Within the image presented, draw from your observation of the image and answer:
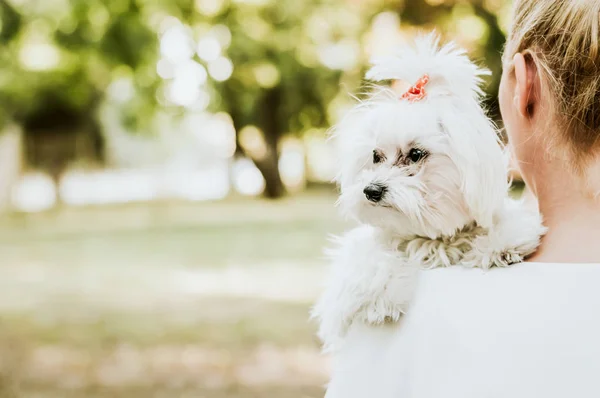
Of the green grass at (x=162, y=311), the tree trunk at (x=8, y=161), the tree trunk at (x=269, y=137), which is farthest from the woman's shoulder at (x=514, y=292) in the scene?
the tree trunk at (x=8, y=161)

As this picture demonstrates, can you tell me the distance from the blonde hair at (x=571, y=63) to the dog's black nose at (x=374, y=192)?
1.55 ft

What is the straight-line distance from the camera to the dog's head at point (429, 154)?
1643 mm

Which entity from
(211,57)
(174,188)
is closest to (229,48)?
(211,57)

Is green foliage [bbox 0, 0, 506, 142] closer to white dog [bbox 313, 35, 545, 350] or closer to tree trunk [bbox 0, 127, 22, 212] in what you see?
tree trunk [bbox 0, 127, 22, 212]

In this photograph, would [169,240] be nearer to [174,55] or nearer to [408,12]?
[174,55]

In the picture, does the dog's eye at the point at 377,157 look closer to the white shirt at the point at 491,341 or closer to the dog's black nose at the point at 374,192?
the dog's black nose at the point at 374,192

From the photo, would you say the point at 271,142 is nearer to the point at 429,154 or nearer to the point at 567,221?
the point at 429,154

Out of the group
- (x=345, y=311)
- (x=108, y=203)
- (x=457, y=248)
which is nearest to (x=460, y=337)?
(x=345, y=311)

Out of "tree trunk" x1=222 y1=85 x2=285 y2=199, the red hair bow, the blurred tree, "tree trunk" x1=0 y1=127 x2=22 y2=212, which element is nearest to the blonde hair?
the red hair bow

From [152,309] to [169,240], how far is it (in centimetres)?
623

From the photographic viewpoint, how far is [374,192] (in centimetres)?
170

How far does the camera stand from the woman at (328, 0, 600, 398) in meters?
1.14

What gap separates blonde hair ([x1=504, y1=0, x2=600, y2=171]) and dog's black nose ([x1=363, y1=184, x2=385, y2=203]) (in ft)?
1.55

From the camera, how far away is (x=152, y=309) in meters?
9.27
